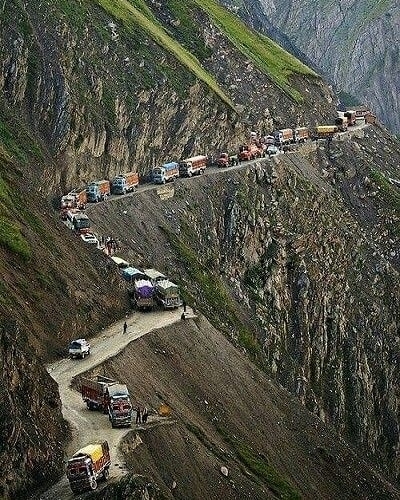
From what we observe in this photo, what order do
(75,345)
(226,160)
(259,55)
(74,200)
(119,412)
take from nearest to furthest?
(119,412), (75,345), (74,200), (226,160), (259,55)

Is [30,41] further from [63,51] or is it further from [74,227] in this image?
[74,227]

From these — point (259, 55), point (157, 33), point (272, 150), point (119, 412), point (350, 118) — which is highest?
point (157, 33)

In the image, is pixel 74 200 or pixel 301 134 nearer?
pixel 74 200

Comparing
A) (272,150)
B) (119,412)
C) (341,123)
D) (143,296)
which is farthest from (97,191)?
(341,123)

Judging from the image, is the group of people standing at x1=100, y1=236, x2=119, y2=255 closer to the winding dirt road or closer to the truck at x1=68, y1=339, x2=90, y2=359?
the winding dirt road

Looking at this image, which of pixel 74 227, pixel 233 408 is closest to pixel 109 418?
pixel 233 408

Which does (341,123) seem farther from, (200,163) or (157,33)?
(200,163)

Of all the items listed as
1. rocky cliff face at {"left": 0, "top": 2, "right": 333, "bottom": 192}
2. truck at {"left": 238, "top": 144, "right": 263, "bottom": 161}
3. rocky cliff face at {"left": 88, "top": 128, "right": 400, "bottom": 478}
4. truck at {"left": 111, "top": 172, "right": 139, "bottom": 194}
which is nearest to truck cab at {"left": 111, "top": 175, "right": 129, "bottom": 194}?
truck at {"left": 111, "top": 172, "right": 139, "bottom": 194}
